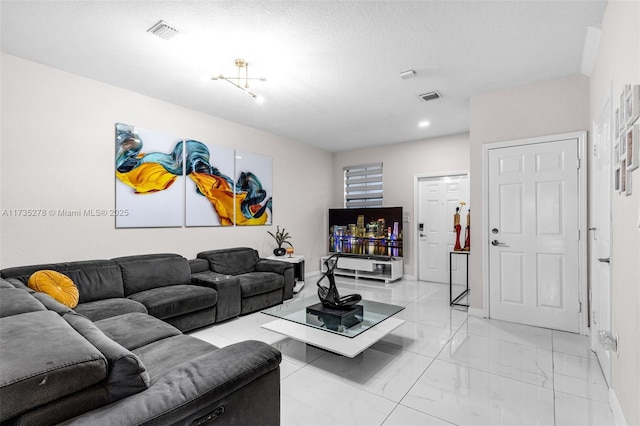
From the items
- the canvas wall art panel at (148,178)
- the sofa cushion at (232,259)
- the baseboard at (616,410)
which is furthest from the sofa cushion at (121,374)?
the sofa cushion at (232,259)

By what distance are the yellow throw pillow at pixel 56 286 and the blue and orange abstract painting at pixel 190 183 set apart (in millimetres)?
935

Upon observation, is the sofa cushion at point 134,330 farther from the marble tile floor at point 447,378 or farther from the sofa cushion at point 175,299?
the marble tile floor at point 447,378

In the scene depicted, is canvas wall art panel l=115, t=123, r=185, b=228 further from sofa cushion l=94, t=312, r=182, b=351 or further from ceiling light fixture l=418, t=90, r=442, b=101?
ceiling light fixture l=418, t=90, r=442, b=101

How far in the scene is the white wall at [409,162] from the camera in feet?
18.3

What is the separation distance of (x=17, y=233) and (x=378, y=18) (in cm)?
371

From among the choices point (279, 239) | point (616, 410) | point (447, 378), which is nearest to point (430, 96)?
point (447, 378)

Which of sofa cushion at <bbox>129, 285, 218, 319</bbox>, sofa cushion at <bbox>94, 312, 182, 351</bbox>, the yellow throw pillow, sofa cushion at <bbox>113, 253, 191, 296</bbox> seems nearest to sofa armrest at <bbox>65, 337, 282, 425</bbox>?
sofa cushion at <bbox>94, 312, 182, 351</bbox>

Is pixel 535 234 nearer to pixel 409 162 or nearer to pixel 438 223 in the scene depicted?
pixel 438 223

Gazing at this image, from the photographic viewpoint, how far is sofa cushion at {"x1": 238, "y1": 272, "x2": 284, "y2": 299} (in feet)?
12.5

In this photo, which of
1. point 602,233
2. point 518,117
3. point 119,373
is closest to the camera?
point 119,373

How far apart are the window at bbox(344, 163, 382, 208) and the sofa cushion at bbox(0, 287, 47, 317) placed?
5.58m

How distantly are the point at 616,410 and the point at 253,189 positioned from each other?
458cm

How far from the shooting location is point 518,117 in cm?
359

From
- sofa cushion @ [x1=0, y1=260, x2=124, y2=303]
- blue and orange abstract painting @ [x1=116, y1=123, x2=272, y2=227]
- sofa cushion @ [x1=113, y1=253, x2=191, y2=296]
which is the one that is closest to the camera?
sofa cushion @ [x1=0, y1=260, x2=124, y2=303]
